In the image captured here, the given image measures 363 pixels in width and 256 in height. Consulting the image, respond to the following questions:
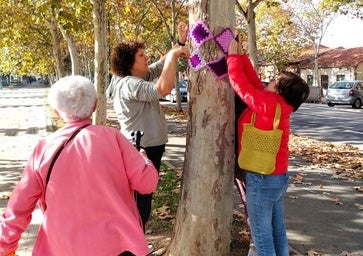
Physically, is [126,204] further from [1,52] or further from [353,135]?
[1,52]

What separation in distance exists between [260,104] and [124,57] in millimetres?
1335

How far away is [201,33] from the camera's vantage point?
3369mm

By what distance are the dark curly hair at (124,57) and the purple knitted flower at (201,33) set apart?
57cm

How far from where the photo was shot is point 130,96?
3576 millimetres

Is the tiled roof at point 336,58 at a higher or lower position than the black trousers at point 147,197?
higher

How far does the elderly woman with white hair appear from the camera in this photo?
2.28 metres

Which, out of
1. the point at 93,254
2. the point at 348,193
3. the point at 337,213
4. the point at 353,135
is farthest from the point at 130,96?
the point at 353,135

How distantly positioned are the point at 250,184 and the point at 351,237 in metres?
2.29

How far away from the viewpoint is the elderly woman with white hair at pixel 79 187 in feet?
7.47

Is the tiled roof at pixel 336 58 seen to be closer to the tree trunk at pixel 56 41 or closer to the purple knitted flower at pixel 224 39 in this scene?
the tree trunk at pixel 56 41

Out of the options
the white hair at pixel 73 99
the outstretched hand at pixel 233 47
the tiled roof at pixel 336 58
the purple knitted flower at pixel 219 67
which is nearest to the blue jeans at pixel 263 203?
the purple knitted flower at pixel 219 67

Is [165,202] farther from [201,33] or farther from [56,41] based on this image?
[56,41]

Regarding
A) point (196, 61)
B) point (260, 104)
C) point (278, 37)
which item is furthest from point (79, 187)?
point (278, 37)

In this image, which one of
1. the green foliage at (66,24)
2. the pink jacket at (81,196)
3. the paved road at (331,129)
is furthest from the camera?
the green foliage at (66,24)
